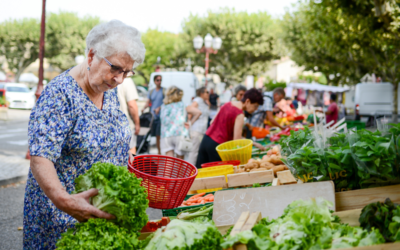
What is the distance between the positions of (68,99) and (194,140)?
6.60m

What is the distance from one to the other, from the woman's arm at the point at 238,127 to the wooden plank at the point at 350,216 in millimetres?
3395

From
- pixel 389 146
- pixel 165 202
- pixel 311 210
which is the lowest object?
pixel 165 202

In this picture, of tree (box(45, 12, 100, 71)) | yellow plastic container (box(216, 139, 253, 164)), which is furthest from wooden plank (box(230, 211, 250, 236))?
tree (box(45, 12, 100, 71))

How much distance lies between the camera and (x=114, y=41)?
2.06 meters

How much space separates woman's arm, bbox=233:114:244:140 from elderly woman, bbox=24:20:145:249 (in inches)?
133

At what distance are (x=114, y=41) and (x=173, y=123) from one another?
6.18 metres

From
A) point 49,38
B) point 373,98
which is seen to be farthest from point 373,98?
point 49,38

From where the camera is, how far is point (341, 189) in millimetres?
2463

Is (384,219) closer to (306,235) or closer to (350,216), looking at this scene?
(350,216)

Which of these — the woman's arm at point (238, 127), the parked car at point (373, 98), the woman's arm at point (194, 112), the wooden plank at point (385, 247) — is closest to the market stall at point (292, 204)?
the wooden plank at point (385, 247)

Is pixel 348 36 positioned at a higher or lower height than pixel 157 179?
higher

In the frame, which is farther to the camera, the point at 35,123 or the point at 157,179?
the point at 157,179

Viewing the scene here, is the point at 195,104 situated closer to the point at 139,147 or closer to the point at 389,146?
the point at 139,147

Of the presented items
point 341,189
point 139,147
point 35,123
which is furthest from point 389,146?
point 139,147
